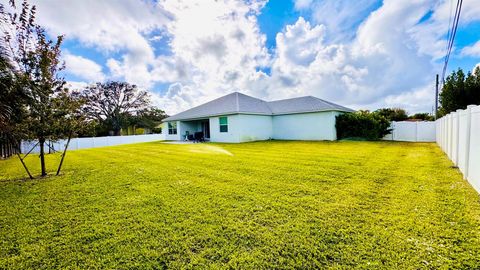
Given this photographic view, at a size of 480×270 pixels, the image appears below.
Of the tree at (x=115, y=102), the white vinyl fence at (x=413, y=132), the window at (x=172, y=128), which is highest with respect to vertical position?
the tree at (x=115, y=102)

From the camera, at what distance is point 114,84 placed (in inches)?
1358

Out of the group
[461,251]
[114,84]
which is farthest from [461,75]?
[114,84]

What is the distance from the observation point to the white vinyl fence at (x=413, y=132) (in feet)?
50.2

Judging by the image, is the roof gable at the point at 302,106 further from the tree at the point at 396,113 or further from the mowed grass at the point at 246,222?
the mowed grass at the point at 246,222

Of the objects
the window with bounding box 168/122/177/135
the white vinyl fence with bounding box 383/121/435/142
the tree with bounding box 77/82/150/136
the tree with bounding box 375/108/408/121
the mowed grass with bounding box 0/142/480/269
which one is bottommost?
the mowed grass with bounding box 0/142/480/269

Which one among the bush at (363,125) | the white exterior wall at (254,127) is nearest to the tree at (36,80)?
the white exterior wall at (254,127)

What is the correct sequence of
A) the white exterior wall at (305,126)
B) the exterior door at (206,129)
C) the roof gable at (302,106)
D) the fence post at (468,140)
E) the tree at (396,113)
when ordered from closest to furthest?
the fence post at (468,140), the white exterior wall at (305,126), the roof gable at (302,106), the exterior door at (206,129), the tree at (396,113)

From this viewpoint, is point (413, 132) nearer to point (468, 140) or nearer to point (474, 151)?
point (468, 140)

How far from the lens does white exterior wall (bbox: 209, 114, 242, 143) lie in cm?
1758

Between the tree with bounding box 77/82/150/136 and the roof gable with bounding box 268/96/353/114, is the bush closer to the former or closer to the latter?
the roof gable with bounding box 268/96/353/114

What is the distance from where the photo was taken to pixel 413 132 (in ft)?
52.0

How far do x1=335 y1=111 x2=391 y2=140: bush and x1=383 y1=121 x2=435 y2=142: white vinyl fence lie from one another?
0.54 m

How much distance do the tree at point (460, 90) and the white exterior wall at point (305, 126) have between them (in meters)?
9.77

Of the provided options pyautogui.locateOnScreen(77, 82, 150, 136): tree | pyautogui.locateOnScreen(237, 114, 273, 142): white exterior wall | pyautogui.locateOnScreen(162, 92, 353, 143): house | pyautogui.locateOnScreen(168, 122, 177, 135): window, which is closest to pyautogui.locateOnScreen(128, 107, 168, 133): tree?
pyautogui.locateOnScreen(77, 82, 150, 136): tree
